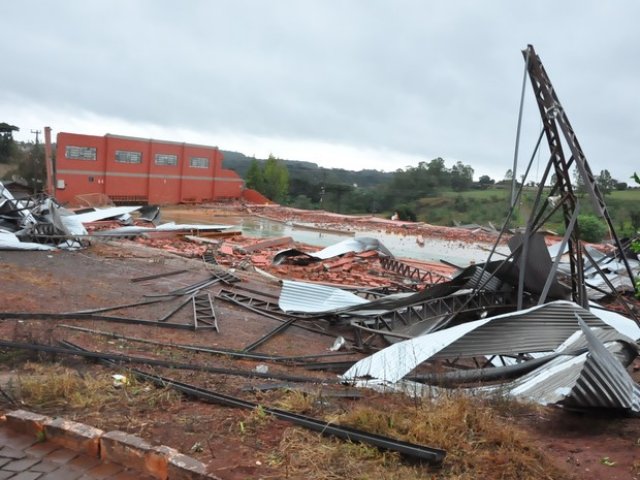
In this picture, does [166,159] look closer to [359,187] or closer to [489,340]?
[359,187]

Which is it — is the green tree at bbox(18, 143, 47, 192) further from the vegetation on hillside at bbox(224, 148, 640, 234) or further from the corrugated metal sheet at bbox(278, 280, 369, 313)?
the corrugated metal sheet at bbox(278, 280, 369, 313)

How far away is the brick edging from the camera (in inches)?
119

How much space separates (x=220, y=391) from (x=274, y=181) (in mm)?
54526

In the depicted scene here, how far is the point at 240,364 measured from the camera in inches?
258

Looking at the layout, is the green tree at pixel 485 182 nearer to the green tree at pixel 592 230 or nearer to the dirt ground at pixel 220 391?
the green tree at pixel 592 230

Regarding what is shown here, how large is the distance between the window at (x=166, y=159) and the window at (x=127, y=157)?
1.55 meters

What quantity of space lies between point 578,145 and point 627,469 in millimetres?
5327

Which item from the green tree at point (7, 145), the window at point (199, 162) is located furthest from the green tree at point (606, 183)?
the green tree at point (7, 145)

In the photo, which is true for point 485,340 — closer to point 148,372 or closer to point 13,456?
point 148,372

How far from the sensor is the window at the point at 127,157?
38.0 m

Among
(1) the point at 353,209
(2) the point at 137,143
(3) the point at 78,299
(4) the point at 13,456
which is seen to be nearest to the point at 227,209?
(2) the point at 137,143

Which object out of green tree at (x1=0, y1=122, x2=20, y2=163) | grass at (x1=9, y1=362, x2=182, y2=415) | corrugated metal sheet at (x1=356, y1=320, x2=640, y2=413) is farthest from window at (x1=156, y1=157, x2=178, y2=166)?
corrugated metal sheet at (x1=356, y1=320, x2=640, y2=413)

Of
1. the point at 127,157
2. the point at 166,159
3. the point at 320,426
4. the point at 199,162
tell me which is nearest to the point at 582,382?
the point at 320,426

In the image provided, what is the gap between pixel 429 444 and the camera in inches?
130
